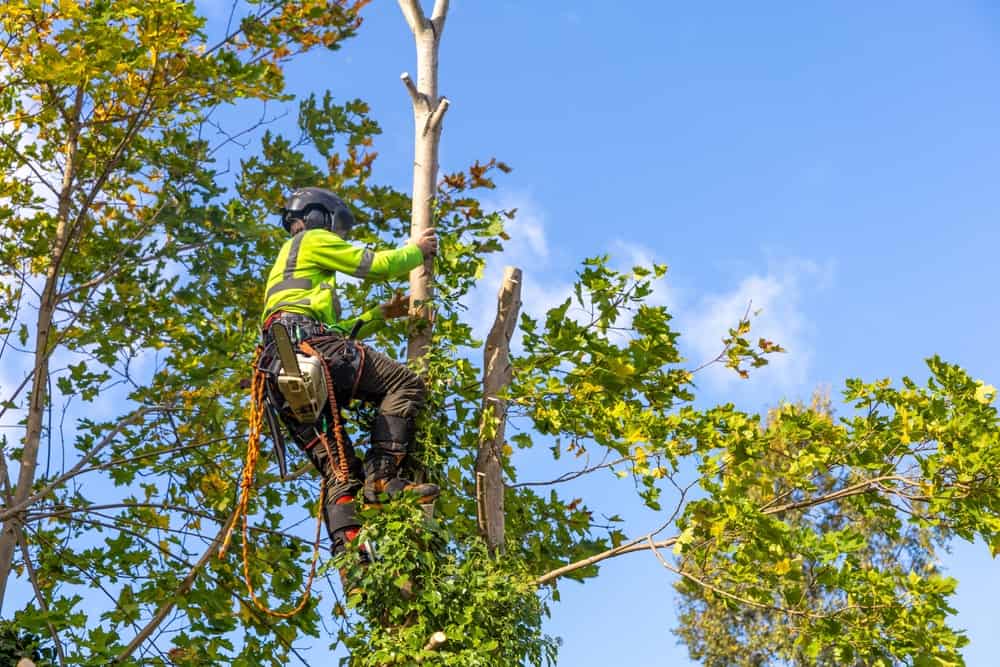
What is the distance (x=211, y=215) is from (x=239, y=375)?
8.72 feet

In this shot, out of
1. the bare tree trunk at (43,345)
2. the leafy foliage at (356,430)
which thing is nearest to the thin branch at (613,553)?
the leafy foliage at (356,430)

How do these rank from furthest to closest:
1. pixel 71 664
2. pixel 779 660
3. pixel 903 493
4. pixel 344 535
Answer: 1. pixel 779 660
2. pixel 71 664
3. pixel 903 493
4. pixel 344 535

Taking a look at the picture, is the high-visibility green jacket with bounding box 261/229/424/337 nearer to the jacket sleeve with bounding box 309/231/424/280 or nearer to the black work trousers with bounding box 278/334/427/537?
the jacket sleeve with bounding box 309/231/424/280

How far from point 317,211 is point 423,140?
3.12 feet

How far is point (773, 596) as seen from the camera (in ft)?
24.1

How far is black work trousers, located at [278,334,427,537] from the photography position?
6.96 meters

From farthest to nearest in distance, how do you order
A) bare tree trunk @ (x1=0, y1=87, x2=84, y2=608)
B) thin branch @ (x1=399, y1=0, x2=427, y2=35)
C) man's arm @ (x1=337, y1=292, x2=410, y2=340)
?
1. bare tree trunk @ (x1=0, y1=87, x2=84, y2=608)
2. thin branch @ (x1=399, y1=0, x2=427, y2=35)
3. man's arm @ (x1=337, y1=292, x2=410, y2=340)

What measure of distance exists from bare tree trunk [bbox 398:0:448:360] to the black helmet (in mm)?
453

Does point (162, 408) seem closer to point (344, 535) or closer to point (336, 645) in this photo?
point (336, 645)

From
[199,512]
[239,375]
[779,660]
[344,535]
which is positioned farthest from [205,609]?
[779,660]

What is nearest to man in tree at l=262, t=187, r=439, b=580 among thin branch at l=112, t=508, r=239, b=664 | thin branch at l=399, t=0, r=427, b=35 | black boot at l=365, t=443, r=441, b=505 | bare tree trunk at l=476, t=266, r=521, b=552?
black boot at l=365, t=443, r=441, b=505

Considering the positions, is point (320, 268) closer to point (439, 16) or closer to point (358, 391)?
point (358, 391)

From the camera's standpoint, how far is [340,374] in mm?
6977

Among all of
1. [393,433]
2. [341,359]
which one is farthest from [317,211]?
[393,433]
